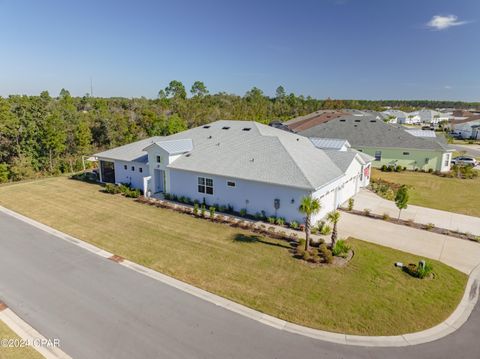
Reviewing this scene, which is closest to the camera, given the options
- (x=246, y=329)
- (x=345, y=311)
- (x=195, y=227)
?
(x=246, y=329)

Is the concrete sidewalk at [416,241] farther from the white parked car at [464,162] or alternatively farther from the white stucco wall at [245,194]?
the white parked car at [464,162]

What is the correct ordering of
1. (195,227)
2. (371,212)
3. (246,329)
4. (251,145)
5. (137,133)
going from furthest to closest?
(137,133)
(251,145)
(371,212)
(195,227)
(246,329)

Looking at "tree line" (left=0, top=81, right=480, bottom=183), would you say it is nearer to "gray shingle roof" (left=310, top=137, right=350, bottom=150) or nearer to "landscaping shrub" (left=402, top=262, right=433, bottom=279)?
"gray shingle roof" (left=310, top=137, right=350, bottom=150)

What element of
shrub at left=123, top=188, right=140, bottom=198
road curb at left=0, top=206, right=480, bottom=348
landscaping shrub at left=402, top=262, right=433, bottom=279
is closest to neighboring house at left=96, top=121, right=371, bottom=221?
shrub at left=123, top=188, right=140, bottom=198

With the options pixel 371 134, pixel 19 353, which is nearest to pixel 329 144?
pixel 371 134

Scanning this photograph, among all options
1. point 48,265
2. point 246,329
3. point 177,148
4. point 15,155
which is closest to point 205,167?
point 177,148

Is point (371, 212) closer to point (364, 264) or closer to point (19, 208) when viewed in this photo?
point (364, 264)

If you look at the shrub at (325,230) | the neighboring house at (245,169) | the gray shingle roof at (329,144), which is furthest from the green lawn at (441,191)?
the shrub at (325,230)
